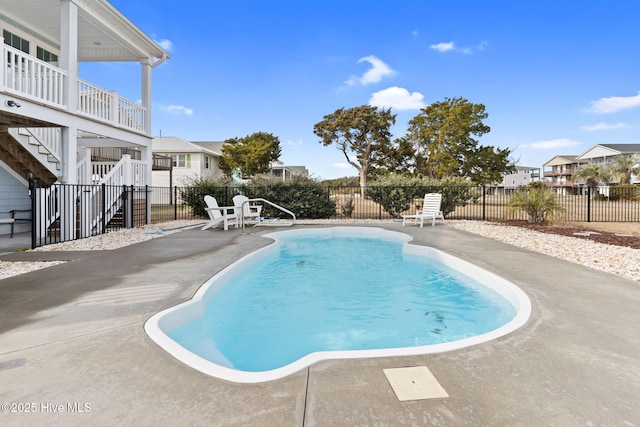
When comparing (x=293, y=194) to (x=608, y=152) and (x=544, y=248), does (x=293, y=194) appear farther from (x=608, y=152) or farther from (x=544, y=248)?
(x=608, y=152)

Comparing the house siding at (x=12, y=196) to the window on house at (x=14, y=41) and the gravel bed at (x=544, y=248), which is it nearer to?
the gravel bed at (x=544, y=248)

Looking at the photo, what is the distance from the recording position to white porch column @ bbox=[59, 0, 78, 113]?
816 centimetres

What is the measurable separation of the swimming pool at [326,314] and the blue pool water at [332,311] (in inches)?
0.5

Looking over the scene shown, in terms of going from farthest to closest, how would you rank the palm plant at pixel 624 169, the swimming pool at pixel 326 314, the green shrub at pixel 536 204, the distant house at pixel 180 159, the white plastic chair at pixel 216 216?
the palm plant at pixel 624 169 < the distant house at pixel 180 159 < the green shrub at pixel 536 204 < the white plastic chair at pixel 216 216 < the swimming pool at pixel 326 314

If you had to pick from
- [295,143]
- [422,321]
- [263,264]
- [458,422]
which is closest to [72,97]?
[263,264]

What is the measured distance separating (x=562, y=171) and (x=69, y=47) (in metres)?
67.8

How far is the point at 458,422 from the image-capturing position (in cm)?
168

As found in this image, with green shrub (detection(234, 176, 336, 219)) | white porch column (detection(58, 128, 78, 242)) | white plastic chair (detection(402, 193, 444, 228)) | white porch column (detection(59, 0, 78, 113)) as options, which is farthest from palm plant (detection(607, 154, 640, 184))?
white porch column (detection(58, 128, 78, 242))

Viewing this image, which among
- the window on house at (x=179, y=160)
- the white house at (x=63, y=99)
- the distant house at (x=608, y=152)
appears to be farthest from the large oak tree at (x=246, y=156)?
the distant house at (x=608, y=152)

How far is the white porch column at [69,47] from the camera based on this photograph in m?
8.16

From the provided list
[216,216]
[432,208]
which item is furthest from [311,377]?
[432,208]

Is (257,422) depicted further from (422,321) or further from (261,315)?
(422,321)

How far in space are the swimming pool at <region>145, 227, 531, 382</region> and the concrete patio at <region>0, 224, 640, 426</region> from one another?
0.15m

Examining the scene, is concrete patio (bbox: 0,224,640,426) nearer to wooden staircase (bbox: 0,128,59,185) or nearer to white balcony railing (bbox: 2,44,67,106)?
white balcony railing (bbox: 2,44,67,106)
